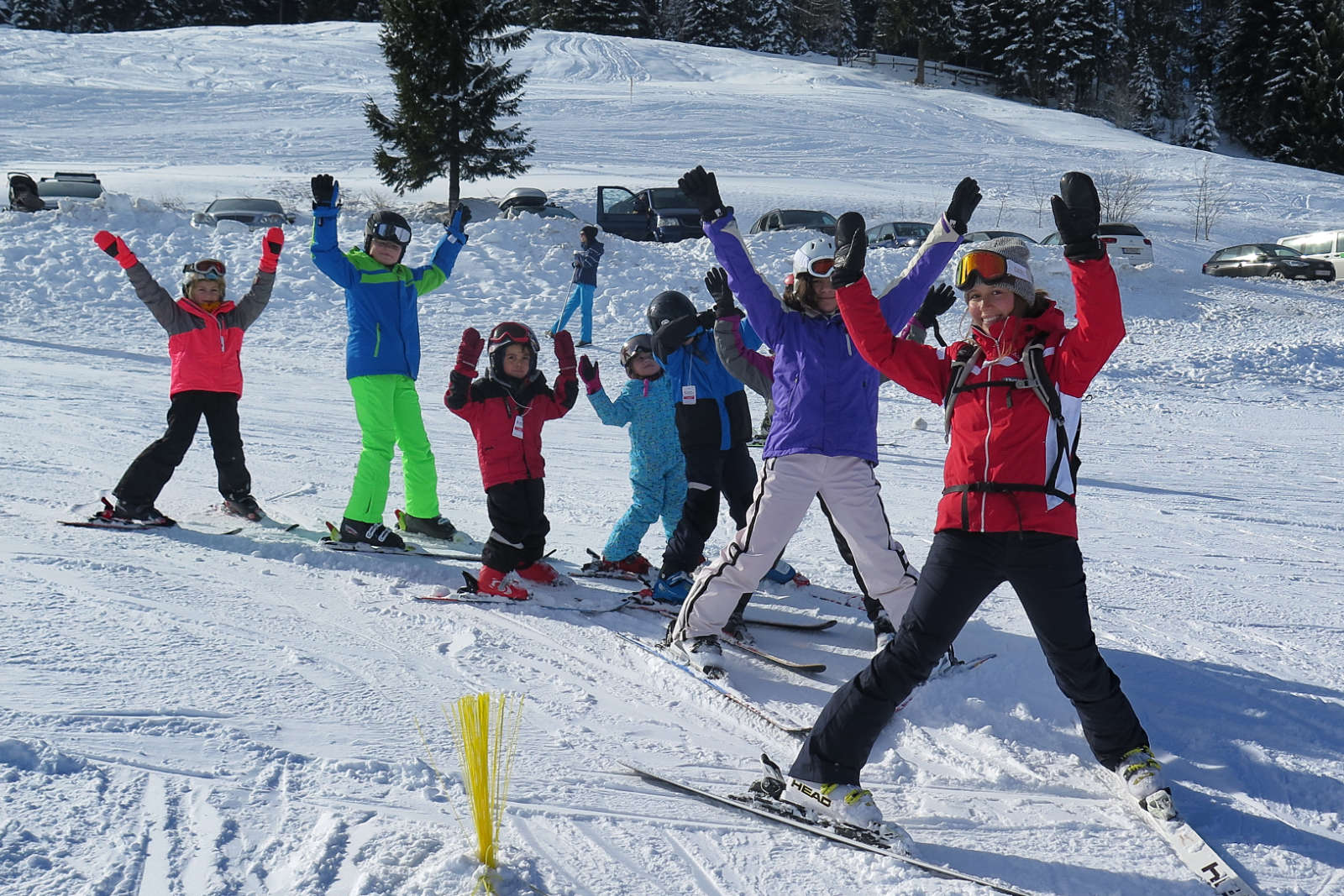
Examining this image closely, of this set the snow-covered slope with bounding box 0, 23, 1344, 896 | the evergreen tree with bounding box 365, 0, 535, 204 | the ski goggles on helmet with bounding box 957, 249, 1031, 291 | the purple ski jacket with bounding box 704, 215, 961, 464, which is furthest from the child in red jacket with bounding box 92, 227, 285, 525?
the evergreen tree with bounding box 365, 0, 535, 204

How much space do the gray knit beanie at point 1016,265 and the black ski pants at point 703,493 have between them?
6.19 ft

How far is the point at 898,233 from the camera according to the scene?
65.5ft

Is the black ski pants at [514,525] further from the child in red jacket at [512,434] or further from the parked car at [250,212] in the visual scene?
the parked car at [250,212]

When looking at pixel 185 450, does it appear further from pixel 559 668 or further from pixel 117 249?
pixel 559 668

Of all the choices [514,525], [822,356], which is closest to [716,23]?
[514,525]

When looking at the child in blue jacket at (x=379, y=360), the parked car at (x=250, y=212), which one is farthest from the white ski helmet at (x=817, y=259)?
the parked car at (x=250, y=212)

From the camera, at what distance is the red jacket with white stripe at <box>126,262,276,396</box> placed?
5.66m

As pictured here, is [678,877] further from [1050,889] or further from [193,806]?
[193,806]

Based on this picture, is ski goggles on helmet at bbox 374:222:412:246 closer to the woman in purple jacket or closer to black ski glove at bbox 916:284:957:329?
the woman in purple jacket

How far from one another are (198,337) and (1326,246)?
23026 mm

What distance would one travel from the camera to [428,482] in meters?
5.77

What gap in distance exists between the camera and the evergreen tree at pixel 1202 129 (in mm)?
47531

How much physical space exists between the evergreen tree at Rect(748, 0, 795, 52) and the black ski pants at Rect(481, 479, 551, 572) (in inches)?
2276

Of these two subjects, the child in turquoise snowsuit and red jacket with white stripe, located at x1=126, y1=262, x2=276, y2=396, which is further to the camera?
red jacket with white stripe, located at x1=126, y1=262, x2=276, y2=396
